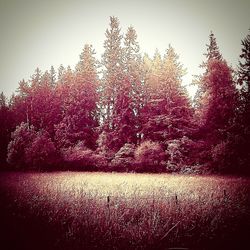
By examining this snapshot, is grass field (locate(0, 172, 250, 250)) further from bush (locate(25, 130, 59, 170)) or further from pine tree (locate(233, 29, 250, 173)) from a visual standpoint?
bush (locate(25, 130, 59, 170))

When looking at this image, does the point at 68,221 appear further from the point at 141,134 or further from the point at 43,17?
the point at 141,134

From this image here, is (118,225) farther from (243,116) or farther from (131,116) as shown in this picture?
(131,116)

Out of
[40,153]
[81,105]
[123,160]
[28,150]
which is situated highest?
[81,105]

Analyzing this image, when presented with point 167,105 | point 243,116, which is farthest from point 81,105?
point 243,116

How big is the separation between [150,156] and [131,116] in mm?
4768

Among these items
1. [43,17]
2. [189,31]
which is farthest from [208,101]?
[43,17]

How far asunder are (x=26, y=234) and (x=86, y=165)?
17501 millimetres

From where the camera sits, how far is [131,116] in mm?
24656

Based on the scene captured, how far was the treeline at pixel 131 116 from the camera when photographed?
20.6 metres

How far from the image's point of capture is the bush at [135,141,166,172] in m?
21.6

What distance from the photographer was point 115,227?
221 inches

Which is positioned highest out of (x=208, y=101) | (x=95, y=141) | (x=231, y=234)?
(x=208, y=101)

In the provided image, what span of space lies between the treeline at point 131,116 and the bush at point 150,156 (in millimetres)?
81

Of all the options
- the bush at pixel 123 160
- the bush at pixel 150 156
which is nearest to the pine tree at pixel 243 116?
the bush at pixel 150 156
